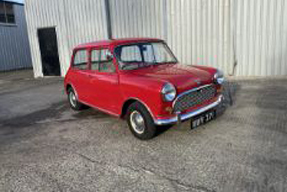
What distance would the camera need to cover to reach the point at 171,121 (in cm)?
364

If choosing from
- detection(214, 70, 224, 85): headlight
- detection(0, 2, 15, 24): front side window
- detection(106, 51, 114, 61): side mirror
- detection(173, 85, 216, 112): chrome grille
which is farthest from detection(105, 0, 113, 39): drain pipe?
detection(0, 2, 15, 24): front side window

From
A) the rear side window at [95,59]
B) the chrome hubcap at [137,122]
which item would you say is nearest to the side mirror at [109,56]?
the rear side window at [95,59]

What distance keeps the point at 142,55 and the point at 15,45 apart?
17692mm

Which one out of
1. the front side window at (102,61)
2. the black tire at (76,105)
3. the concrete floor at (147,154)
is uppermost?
the front side window at (102,61)

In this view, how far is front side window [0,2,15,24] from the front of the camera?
18.0 m

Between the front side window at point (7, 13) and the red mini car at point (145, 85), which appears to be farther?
the front side window at point (7, 13)

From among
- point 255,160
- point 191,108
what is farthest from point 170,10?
point 255,160

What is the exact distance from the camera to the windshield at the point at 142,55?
442 centimetres

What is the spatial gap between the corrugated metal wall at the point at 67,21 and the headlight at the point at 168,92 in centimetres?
812

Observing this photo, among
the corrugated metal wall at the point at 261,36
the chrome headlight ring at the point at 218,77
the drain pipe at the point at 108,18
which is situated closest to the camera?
the chrome headlight ring at the point at 218,77

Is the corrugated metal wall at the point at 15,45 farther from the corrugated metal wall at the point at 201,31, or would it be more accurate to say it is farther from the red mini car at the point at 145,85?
the red mini car at the point at 145,85

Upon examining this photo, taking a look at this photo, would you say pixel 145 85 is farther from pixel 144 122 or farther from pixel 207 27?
pixel 207 27

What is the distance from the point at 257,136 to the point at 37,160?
3609 millimetres

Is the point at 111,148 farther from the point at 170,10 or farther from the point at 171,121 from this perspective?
the point at 170,10
